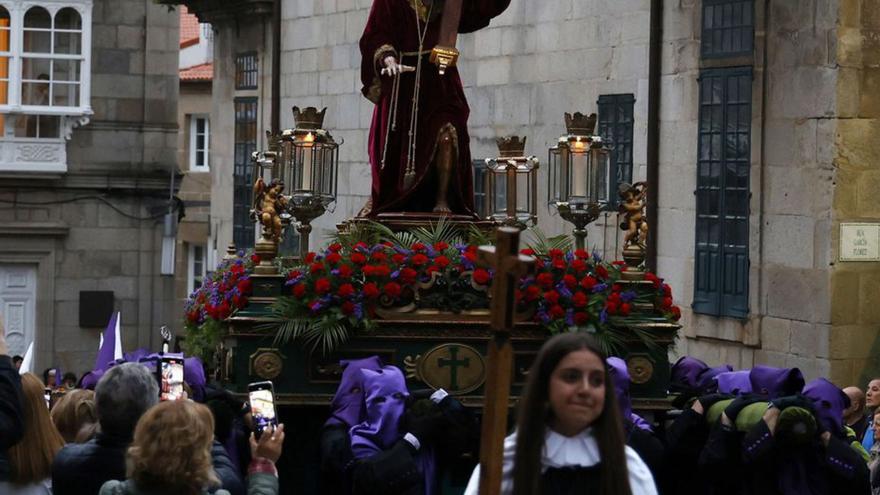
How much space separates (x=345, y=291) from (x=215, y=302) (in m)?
0.95

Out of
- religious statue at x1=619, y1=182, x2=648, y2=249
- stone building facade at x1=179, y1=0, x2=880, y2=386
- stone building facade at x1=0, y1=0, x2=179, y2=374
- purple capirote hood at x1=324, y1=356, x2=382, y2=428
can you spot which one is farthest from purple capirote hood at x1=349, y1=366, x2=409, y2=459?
stone building facade at x1=0, y1=0, x2=179, y2=374

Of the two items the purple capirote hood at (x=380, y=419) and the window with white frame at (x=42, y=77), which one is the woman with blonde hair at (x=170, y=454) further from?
the window with white frame at (x=42, y=77)

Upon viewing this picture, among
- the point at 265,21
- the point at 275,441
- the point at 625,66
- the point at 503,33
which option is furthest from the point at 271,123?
the point at 275,441

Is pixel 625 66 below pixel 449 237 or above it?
above

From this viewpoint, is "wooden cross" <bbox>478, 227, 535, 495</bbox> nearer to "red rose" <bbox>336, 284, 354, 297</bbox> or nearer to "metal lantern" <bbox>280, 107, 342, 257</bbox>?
"red rose" <bbox>336, 284, 354, 297</bbox>

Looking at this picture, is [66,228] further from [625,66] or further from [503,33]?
[625,66]

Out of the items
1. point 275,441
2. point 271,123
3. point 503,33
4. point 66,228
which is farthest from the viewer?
point 66,228

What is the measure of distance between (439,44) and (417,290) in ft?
4.79

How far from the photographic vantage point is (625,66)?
18.5 m

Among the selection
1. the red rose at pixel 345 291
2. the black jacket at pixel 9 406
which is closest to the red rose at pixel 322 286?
the red rose at pixel 345 291

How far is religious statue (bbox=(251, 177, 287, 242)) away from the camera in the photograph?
10812 millimetres

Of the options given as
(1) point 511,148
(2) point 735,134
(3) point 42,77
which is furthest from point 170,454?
(3) point 42,77

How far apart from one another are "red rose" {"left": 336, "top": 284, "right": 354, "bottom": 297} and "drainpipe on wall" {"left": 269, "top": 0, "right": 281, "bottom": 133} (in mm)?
14568

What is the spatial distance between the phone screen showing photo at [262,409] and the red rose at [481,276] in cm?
233
